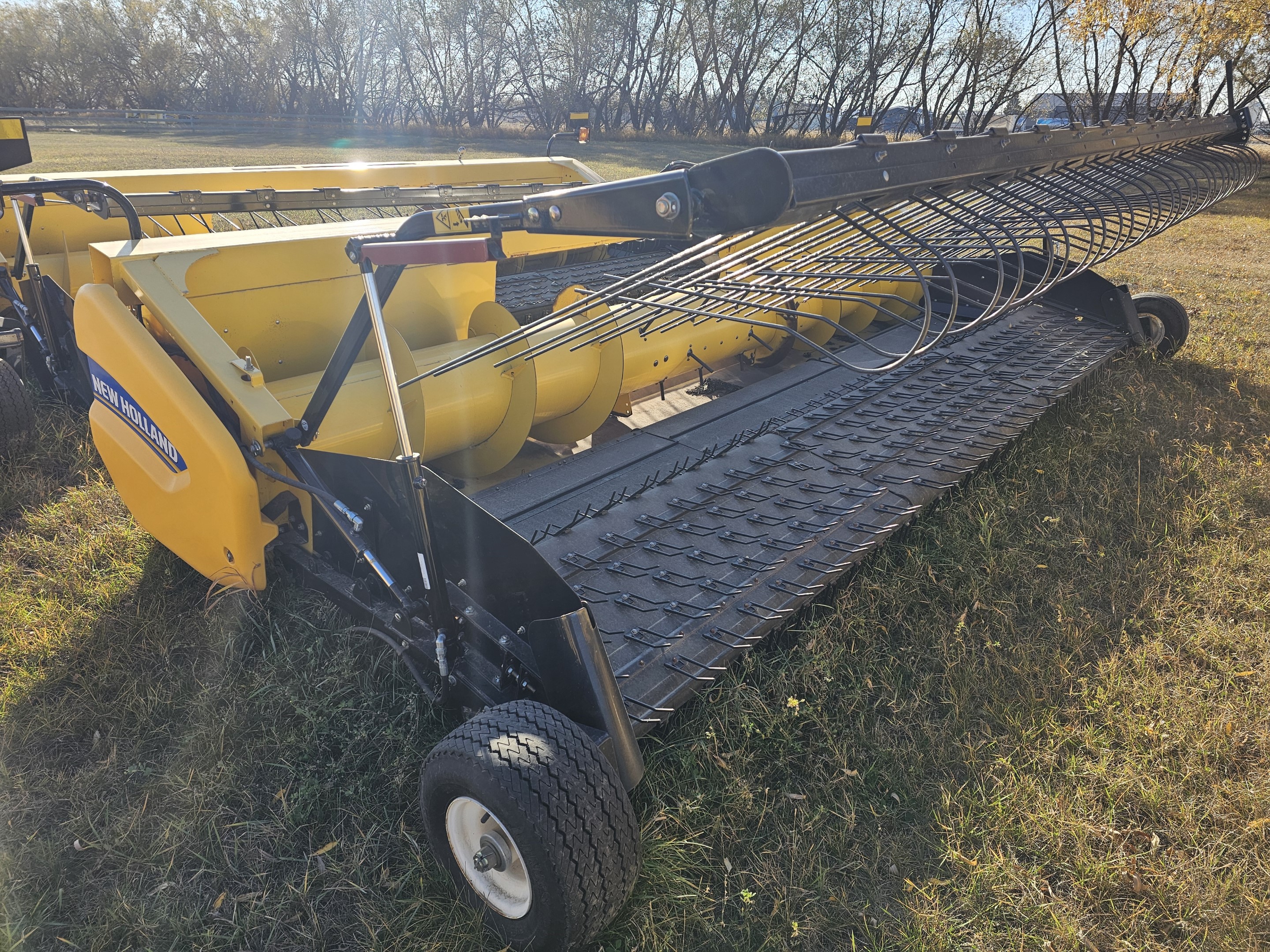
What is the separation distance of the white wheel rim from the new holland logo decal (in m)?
1.33

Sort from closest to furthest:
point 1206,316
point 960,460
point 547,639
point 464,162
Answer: point 547,639
point 960,460
point 464,162
point 1206,316

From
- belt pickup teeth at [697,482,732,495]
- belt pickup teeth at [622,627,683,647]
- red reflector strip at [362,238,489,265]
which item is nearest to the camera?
red reflector strip at [362,238,489,265]

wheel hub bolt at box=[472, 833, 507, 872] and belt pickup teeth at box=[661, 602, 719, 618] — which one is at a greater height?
belt pickup teeth at box=[661, 602, 719, 618]

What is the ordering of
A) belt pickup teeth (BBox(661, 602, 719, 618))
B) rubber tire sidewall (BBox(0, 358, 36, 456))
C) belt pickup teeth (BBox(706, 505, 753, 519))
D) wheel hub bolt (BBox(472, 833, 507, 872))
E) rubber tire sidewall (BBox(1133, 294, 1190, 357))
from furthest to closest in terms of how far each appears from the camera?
rubber tire sidewall (BBox(1133, 294, 1190, 357)) < rubber tire sidewall (BBox(0, 358, 36, 456)) < belt pickup teeth (BBox(706, 505, 753, 519)) < belt pickup teeth (BBox(661, 602, 719, 618)) < wheel hub bolt (BBox(472, 833, 507, 872))

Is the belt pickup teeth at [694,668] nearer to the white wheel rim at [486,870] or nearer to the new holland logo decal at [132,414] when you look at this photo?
the white wheel rim at [486,870]

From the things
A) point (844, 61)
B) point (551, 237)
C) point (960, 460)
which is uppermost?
point (844, 61)

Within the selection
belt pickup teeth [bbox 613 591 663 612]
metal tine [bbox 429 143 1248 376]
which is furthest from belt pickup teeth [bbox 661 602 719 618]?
metal tine [bbox 429 143 1248 376]

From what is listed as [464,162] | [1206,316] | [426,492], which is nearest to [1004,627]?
[426,492]

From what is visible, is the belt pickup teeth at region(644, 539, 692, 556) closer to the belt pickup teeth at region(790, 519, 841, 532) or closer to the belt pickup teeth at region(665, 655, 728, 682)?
the belt pickup teeth at region(790, 519, 841, 532)

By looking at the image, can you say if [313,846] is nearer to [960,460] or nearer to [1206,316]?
[960,460]

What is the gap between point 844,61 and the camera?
112 ft

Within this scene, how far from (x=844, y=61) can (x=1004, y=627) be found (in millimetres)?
36850

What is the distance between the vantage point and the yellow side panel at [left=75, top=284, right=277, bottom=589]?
7.40 ft

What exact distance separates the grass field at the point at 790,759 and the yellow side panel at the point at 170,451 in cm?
27
